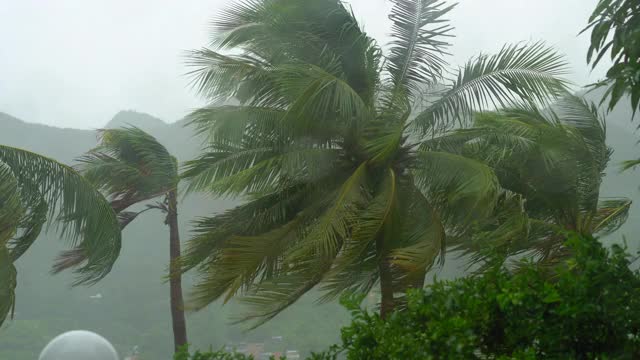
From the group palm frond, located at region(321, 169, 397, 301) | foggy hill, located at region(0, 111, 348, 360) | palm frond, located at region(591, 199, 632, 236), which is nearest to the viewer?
palm frond, located at region(321, 169, 397, 301)

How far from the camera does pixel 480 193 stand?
8023 mm

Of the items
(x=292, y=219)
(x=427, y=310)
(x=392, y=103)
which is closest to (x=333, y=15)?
(x=392, y=103)

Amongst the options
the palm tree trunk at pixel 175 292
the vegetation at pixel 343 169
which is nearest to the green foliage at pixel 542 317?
the vegetation at pixel 343 169

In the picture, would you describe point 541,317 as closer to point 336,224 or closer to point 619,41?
point 619,41

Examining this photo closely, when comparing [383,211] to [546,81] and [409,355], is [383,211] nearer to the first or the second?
[546,81]

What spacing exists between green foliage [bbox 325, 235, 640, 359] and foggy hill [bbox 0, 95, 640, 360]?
124 ft

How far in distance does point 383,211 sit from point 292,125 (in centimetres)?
163

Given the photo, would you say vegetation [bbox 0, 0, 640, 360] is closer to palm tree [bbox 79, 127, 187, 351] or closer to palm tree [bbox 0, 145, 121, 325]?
palm tree [bbox 0, 145, 121, 325]

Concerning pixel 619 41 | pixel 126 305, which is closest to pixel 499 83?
pixel 619 41

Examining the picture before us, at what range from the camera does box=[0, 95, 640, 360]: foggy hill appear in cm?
4434

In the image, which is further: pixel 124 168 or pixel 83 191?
pixel 124 168

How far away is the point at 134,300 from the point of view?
175 ft

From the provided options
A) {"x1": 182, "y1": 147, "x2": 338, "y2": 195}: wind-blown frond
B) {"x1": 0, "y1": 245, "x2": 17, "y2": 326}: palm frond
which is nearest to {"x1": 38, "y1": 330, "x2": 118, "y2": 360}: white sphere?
{"x1": 0, "y1": 245, "x2": 17, "y2": 326}: palm frond

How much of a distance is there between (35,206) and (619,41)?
647cm
